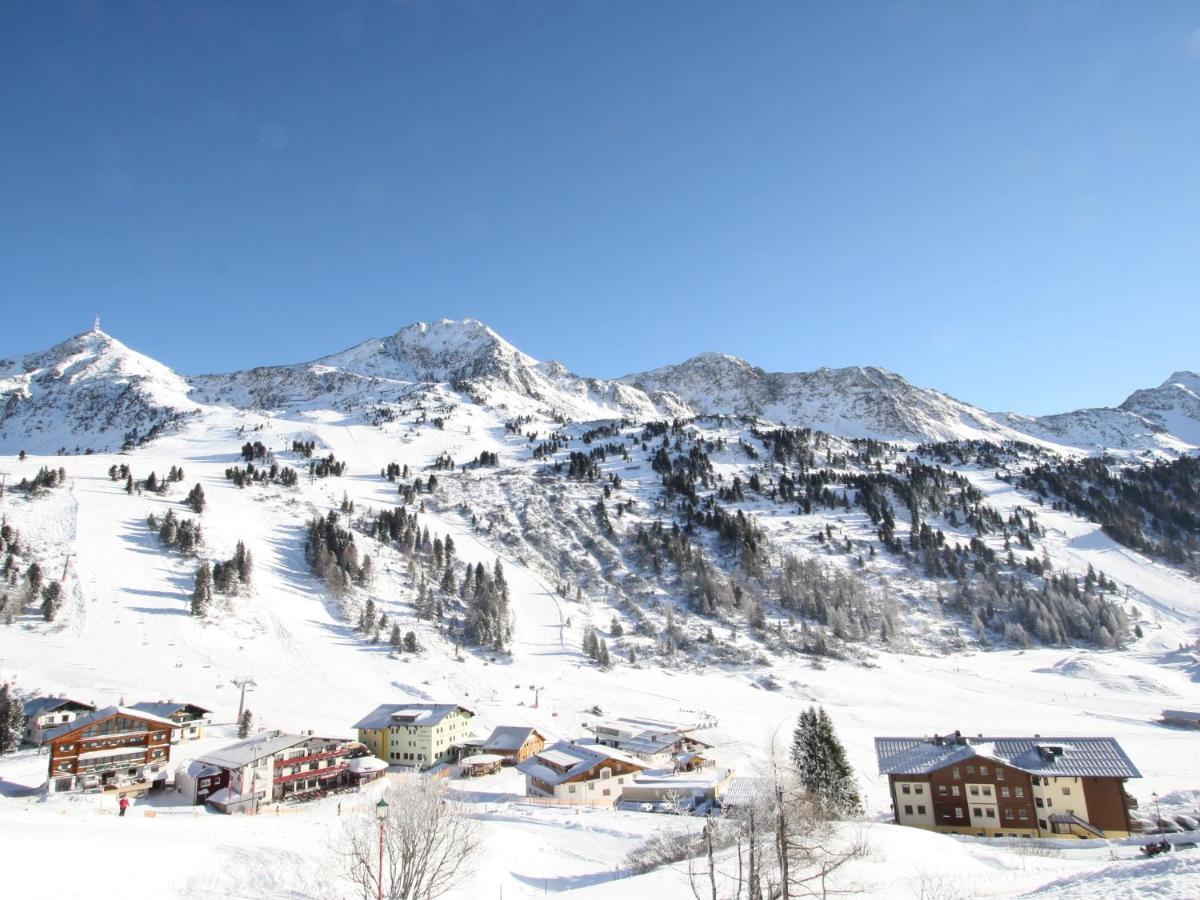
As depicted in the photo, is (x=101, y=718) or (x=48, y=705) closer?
(x=101, y=718)

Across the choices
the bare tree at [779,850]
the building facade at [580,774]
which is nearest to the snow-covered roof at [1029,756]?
the bare tree at [779,850]

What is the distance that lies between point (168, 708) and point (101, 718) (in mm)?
11035

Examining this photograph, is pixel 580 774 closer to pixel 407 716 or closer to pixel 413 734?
pixel 413 734

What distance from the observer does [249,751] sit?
4766 cm

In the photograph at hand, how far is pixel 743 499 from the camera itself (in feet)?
603

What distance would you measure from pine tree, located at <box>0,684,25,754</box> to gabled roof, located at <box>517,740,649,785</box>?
4229 centimetres

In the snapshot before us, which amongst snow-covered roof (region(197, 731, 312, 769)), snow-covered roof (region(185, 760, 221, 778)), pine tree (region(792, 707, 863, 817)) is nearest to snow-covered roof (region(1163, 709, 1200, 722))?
pine tree (region(792, 707, 863, 817))

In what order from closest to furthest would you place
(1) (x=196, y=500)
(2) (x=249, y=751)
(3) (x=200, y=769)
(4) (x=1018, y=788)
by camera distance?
(4) (x=1018, y=788), (2) (x=249, y=751), (3) (x=200, y=769), (1) (x=196, y=500)

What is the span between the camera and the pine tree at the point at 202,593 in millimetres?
91875

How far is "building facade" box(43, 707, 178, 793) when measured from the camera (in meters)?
48.1

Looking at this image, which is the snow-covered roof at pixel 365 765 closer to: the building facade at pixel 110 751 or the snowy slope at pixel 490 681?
the snowy slope at pixel 490 681

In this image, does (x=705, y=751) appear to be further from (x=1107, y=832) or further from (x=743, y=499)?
(x=743, y=499)

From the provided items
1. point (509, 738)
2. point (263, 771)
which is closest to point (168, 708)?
point (263, 771)

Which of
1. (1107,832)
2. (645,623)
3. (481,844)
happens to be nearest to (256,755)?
(481,844)
